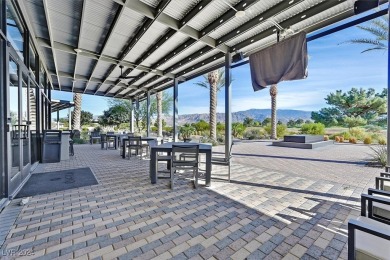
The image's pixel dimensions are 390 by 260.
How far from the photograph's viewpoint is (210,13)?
160 inches

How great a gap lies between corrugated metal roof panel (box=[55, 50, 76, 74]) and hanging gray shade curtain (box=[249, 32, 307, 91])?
6363mm

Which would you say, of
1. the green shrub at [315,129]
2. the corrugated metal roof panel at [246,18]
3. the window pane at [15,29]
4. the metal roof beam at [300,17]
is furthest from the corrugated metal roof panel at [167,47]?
the green shrub at [315,129]

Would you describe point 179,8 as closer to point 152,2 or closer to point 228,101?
point 152,2

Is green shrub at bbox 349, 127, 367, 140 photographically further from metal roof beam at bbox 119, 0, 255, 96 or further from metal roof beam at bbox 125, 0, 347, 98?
metal roof beam at bbox 119, 0, 255, 96

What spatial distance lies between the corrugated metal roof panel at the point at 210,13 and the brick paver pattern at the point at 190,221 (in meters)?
3.56

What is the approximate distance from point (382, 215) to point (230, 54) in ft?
16.6

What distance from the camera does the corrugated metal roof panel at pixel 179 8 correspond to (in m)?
3.74

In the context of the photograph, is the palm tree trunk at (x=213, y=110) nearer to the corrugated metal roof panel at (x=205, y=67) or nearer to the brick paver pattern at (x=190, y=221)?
the corrugated metal roof panel at (x=205, y=67)

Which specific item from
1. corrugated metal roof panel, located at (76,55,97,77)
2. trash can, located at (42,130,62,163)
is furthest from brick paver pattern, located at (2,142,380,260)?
corrugated metal roof panel, located at (76,55,97,77)

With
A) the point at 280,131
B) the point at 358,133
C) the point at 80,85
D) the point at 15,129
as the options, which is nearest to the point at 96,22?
the point at 15,129

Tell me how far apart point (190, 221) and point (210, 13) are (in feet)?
13.2

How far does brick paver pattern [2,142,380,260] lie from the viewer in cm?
179

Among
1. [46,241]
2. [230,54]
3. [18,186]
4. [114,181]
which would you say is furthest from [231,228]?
[230,54]

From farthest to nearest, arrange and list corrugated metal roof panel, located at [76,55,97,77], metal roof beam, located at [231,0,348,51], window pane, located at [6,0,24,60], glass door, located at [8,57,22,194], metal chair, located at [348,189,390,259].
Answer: corrugated metal roof panel, located at [76,55,97,77] < metal roof beam, located at [231,0,348,51] < window pane, located at [6,0,24,60] < glass door, located at [8,57,22,194] < metal chair, located at [348,189,390,259]
